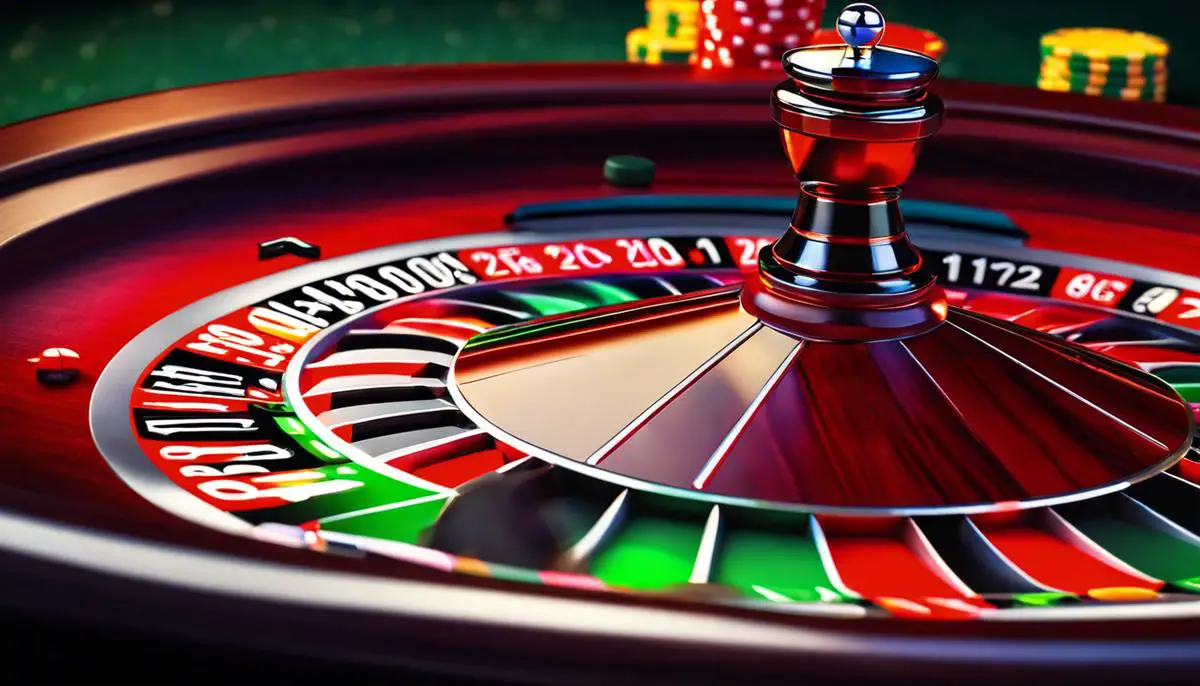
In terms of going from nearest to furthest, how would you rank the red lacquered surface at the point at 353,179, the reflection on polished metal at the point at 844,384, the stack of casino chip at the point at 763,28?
the reflection on polished metal at the point at 844,384
the red lacquered surface at the point at 353,179
the stack of casino chip at the point at 763,28

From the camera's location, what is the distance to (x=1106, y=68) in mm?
6676

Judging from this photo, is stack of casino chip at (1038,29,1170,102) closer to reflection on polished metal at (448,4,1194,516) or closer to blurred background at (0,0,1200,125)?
blurred background at (0,0,1200,125)

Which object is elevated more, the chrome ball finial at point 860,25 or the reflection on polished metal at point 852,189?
the chrome ball finial at point 860,25

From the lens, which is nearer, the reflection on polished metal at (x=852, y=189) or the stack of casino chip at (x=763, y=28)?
the reflection on polished metal at (x=852, y=189)

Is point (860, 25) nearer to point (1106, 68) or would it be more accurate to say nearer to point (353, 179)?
point (353, 179)

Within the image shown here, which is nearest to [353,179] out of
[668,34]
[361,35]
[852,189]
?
[852,189]

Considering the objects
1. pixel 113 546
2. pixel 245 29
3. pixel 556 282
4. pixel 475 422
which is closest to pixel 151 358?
pixel 475 422

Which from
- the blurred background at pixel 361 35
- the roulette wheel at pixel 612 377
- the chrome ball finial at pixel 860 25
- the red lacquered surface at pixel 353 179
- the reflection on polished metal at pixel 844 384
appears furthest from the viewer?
the blurred background at pixel 361 35

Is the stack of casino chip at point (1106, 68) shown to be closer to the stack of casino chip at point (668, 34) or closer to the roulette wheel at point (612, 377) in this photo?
the stack of casino chip at point (668, 34)

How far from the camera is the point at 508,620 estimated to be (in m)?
0.70

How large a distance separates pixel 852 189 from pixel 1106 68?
589cm

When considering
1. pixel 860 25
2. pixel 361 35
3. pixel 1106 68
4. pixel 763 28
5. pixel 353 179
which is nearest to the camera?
pixel 860 25

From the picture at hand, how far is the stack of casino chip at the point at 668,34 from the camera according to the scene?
21.7 ft

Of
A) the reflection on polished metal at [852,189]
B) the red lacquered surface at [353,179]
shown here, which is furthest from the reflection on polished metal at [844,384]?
the red lacquered surface at [353,179]
